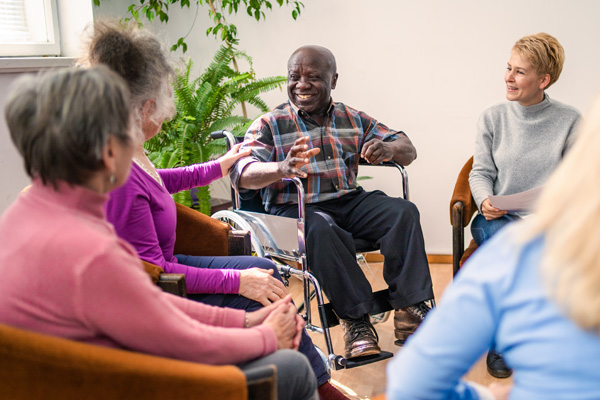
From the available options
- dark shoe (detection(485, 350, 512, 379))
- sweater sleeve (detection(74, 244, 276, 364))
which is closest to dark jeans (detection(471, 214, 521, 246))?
dark shoe (detection(485, 350, 512, 379))

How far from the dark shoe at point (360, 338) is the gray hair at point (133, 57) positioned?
1.05 meters

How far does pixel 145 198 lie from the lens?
162 centimetres

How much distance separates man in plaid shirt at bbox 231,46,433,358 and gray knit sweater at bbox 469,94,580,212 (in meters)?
0.34

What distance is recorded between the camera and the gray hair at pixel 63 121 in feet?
3.19

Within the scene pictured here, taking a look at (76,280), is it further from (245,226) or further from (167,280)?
(245,226)

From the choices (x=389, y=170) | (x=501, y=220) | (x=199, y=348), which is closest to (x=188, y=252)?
(x=199, y=348)

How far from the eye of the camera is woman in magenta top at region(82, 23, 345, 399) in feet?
5.21

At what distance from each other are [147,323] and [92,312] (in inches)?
3.6

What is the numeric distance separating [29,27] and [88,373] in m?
2.45

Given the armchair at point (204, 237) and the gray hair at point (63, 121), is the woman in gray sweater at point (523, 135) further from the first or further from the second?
the gray hair at point (63, 121)

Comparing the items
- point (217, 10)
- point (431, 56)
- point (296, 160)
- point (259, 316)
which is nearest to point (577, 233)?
point (259, 316)

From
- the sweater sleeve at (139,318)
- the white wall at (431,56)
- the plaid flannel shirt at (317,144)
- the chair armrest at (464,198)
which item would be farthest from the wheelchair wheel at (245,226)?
the white wall at (431,56)

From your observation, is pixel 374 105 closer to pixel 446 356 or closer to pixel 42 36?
pixel 42 36

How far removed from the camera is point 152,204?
1679 mm
